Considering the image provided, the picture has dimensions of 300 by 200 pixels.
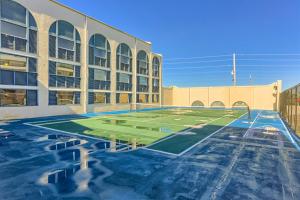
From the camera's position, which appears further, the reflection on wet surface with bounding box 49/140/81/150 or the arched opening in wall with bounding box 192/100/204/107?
the arched opening in wall with bounding box 192/100/204/107

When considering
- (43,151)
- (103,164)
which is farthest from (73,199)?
(43,151)

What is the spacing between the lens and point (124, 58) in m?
36.1

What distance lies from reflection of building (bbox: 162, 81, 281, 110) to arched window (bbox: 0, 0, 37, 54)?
110 ft

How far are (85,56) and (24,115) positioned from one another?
1118cm

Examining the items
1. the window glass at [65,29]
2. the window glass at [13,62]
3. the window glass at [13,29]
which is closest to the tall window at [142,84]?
the window glass at [65,29]

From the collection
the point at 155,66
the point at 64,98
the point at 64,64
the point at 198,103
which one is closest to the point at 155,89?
the point at 155,66

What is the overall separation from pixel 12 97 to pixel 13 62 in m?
3.62

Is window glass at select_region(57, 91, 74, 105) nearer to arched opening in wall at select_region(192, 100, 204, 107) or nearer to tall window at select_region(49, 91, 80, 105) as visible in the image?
tall window at select_region(49, 91, 80, 105)

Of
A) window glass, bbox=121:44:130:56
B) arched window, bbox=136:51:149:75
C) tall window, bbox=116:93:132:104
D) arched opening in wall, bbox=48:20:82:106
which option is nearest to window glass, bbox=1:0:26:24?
arched opening in wall, bbox=48:20:82:106

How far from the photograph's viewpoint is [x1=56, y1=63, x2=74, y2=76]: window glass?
24.4 m

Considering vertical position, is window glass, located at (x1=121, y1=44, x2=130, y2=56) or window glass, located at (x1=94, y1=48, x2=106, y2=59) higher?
window glass, located at (x1=121, y1=44, x2=130, y2=56)

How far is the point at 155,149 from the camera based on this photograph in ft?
31.4

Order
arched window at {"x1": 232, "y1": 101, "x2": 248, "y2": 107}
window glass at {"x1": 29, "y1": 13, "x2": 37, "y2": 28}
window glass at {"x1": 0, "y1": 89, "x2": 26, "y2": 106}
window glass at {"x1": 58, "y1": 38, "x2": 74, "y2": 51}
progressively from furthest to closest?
arched window at {"x1": 232, "y1": 101, "x2": 248, "y2": 107} → window glass at {"x1": 58, "y1": 38, "x2": 74, "y2": 51} → window glass at {"x1": 29, "y1": 13, "x2": 37, "y2": 28} → window glass at {"x1": 0, "y1": 89, "x2": 26, "y2": 106}

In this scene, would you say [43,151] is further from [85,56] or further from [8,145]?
[85,56]
